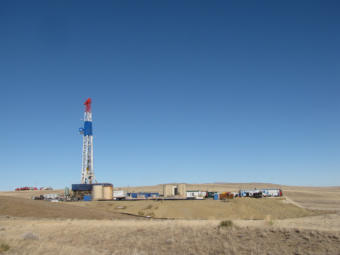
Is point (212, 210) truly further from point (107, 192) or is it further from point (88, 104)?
point (88, 104)

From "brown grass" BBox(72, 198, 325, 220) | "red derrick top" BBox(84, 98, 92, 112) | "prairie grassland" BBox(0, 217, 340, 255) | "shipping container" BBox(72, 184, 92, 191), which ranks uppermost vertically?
"red derrick top" BBox(84, 98, 92, 112)

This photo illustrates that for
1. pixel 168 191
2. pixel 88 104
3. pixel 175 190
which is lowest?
pixel 168 191

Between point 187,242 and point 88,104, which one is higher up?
point 88,104

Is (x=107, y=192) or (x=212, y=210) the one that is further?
(x=107, y=192)

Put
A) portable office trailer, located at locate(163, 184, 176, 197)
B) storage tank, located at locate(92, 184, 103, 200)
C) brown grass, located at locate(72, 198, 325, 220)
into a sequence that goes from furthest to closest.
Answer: portable office trailer, located at locate(163, 184, 176, 197) < storage tank, located at locate(92, 184, 103, 200) < brown grass, located at locate(72, 198, 325, 220)

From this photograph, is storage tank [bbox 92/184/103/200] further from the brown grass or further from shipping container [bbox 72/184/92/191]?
the brown grass

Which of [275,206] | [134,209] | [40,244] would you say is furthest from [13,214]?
[275,206]

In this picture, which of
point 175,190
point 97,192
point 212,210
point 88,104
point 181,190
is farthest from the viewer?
point 88,104

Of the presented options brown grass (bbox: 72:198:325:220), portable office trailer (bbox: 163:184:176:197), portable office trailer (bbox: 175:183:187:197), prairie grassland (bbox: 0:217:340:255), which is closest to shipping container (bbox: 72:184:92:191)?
portable office trailer (bbox: 163:184:176:197)

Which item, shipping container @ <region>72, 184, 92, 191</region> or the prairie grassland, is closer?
the prairie grassland

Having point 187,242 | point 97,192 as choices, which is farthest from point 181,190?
point 187,242

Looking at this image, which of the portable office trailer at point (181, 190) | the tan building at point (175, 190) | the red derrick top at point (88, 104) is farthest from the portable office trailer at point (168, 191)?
the red derrick top at point (88, 104)

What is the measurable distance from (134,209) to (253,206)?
17357mm

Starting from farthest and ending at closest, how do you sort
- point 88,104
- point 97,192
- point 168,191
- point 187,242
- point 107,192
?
point 88,104 < point 168,191 < point 107,192 < point 97,192 < point 187,242
